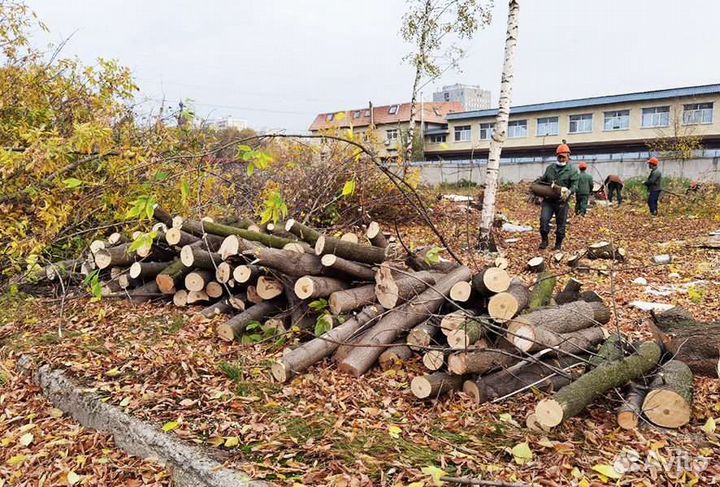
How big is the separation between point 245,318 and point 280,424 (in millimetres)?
1549

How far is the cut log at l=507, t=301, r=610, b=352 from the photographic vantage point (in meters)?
3.36

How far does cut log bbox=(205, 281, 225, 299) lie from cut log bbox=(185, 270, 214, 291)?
53 mm

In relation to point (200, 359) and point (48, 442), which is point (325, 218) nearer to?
point (200, 359)

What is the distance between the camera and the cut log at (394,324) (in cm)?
365

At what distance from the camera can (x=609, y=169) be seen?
21.9 metres

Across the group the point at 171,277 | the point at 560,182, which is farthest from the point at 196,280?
the point at 560,182

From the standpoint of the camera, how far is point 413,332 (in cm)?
373

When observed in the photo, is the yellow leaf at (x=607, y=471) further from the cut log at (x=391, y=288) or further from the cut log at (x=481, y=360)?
the cut log at (x=391, y=288)

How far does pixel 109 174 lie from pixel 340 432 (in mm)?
4483

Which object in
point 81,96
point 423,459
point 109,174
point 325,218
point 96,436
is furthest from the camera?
point 325,218

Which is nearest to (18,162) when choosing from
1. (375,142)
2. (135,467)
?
(135,467)

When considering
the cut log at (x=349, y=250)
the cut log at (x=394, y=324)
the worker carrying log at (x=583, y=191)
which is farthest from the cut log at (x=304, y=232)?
the worker carrying log at (x=583, y=191)

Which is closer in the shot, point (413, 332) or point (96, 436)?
point (96, 436)

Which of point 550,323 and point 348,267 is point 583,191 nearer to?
point 550,323
